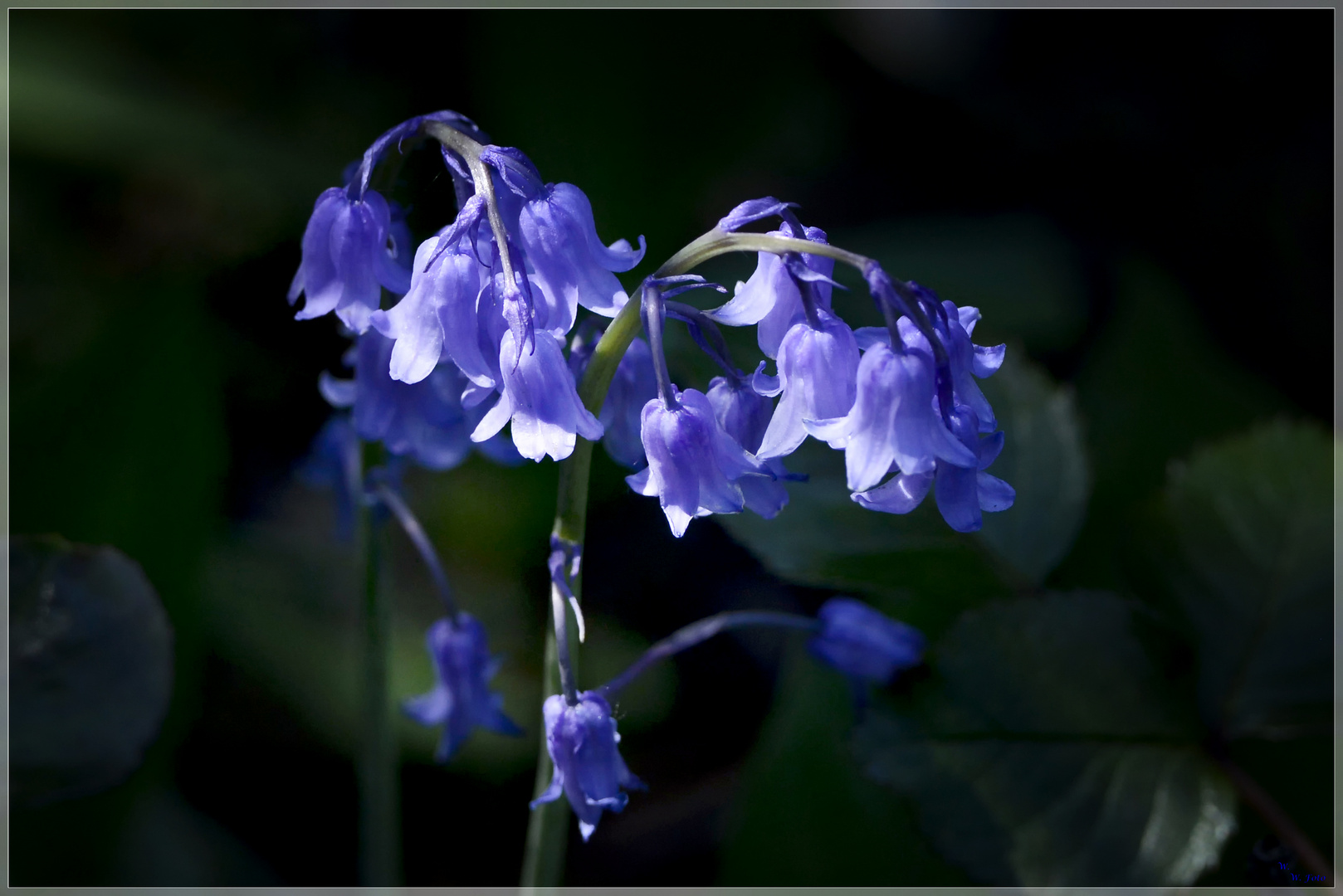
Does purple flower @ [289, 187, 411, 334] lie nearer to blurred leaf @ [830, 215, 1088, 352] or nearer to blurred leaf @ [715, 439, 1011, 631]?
blurred leaf @ [715, 439, 1011, 631]

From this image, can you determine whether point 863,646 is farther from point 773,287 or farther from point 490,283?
point 490,283

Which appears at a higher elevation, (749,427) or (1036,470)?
(749,427)

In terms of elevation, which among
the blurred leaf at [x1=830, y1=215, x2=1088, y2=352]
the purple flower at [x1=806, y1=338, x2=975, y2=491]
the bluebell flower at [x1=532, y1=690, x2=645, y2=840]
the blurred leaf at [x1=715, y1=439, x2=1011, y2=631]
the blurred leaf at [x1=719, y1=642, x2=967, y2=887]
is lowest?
the blurred leaf at [x1=719, y1=642, x2=967, y2=887]


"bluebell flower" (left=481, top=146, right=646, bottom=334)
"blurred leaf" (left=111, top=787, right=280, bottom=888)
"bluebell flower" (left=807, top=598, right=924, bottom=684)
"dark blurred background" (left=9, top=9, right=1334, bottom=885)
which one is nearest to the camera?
"bluebell flower" (left=481, top=146, right=646, bottom=334)

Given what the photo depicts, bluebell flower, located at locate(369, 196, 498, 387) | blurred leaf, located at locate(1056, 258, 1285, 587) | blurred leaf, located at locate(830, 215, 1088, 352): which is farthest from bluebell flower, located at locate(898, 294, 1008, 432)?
blurred leaf, located at locate(830, 215, 1088, 352)

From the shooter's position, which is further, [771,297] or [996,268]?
[996,268]

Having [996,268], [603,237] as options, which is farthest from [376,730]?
[996,268]

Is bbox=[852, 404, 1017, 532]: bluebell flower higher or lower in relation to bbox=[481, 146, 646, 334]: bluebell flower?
lower
